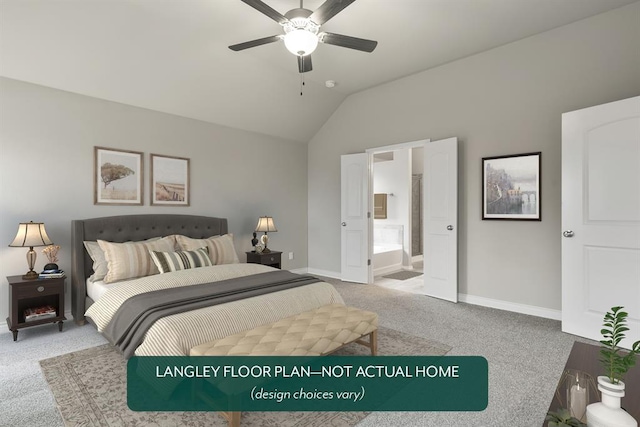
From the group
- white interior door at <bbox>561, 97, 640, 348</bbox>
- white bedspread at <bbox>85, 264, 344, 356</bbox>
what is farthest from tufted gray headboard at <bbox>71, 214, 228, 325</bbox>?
white interior door at <bbox>561, 97, 640, 348</bbox>

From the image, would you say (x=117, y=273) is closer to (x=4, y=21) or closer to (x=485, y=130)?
(x=4, y=21)

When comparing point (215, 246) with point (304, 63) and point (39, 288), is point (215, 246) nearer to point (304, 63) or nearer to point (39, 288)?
point (39, 288)

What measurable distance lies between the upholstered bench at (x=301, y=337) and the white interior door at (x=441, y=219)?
2.18 meters

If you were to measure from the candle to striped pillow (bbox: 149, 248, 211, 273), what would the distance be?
3.29 m

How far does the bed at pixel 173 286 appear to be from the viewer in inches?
85.3

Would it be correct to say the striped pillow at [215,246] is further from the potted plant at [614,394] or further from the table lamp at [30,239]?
the potted plant at [614,394]

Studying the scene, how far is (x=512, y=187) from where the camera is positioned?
4.00 meters

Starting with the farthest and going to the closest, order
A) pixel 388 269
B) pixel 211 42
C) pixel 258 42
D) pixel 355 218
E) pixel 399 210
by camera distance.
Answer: pixel 399 210 < pixel 388 269 < pixel 355 218 < pixel 211 42 < pixel 258 42

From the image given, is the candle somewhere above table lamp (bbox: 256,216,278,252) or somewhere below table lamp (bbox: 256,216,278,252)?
below

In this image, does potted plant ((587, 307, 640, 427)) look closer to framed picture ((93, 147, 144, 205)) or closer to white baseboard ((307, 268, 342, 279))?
framed picture ((93, 147, 144, 205))

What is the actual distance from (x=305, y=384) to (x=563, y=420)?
63.6 inches

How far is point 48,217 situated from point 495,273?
17.0ft

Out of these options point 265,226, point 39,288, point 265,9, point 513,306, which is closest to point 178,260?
point 39,288

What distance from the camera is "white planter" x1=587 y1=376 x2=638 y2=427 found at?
3.59 feet
